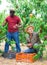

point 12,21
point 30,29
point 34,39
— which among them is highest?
point 12,21

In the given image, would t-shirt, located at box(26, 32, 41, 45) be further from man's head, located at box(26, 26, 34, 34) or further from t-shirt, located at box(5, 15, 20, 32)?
t-shirt, located at box(5, 15, 20, 32)

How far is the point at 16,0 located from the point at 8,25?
140cm

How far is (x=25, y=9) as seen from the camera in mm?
→ 12094

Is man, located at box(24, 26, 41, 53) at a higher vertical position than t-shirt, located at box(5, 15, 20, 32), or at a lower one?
lower

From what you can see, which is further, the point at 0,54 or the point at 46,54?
the point at 0,54

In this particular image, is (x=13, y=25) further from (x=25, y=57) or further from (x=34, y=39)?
(x=25, y=57)

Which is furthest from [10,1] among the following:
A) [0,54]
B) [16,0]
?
[0,54]

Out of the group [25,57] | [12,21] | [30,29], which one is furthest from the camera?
[12,21]

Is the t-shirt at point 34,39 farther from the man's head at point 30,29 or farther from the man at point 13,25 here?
the man at point 13,25

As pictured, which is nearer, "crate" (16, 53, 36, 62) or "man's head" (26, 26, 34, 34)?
"crate" (16, 53, 36, 62)

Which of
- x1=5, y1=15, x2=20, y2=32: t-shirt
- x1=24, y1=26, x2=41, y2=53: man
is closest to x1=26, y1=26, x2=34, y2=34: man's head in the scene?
x1=24, y1=26, x2=41, y2=53: man

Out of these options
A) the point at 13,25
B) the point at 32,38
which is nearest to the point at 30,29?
the point at 32,38

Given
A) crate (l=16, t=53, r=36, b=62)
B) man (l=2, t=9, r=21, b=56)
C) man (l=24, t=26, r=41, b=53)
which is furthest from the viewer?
man (l=2, t=9, r=21, b=56)

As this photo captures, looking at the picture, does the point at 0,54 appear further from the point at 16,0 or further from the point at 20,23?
the point at 16,0
